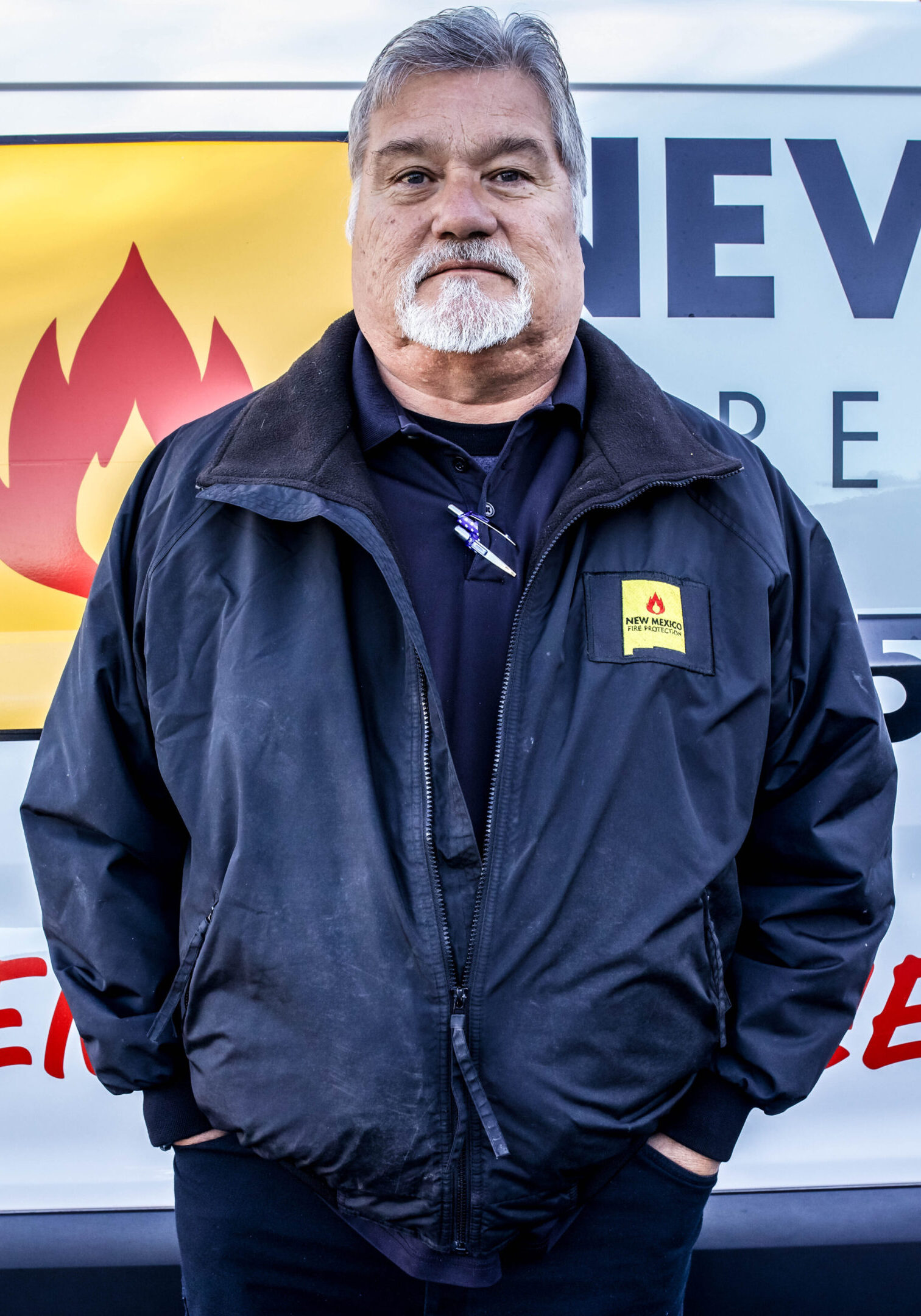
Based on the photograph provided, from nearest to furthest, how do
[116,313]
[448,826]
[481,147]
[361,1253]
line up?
[448,826]
[361,1253]
[481,147]
[116,313]

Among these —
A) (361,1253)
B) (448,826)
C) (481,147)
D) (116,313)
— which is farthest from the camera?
(116,313)

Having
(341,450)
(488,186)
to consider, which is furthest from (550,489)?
(488,186)

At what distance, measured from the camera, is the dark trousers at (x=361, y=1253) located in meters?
1.29

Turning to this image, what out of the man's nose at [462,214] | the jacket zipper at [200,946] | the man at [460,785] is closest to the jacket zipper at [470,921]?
the man at [460,785]

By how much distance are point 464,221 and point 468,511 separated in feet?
1.31

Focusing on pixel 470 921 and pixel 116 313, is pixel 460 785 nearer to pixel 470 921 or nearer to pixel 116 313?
pixel 470 921

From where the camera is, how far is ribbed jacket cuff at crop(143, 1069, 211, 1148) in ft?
4.28

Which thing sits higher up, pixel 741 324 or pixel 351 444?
pixel 741 324

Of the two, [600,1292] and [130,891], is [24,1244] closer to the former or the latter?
[130,891]

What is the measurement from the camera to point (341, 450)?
129cm

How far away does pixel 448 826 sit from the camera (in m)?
1.18

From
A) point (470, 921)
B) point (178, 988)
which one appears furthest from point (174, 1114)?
point (470, 921)

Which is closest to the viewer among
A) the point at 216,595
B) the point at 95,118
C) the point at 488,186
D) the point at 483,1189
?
the point at 483,1189

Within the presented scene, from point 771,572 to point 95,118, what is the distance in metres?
1.29
